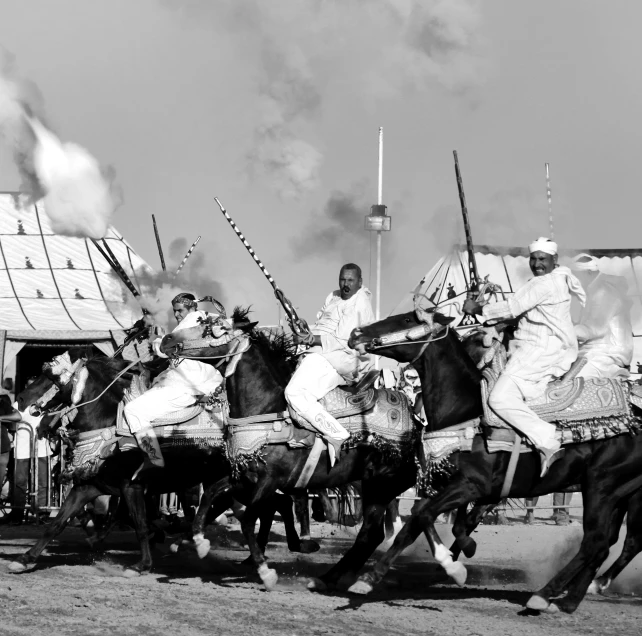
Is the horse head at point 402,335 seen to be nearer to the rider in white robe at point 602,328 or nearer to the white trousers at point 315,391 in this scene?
the white trousers at point 315,391

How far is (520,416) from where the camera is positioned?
9.97 m

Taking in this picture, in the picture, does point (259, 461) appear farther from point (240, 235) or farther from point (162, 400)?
point (240, 235)

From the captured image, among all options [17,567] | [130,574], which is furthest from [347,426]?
[17,567]

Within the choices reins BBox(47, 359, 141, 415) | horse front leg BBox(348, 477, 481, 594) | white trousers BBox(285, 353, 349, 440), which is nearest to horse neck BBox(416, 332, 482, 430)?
horse front leg BBox(348, 477, 481, 594)

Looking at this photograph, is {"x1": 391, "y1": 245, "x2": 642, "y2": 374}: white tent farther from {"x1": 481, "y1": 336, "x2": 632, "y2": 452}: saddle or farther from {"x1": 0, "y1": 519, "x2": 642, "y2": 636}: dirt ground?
{"x1": 481, "y1": 336, "x2": 632, "y2": 452}: saddle

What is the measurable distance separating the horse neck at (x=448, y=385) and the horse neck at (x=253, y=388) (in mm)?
1707

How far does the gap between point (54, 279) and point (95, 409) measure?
11.1 metres

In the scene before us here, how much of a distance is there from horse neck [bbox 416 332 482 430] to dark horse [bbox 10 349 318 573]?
3046 millimetres

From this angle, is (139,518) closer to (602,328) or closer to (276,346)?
(276,346)

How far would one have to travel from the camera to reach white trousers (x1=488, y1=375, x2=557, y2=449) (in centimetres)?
995

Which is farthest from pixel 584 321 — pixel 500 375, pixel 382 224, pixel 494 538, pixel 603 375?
pixel 382 224

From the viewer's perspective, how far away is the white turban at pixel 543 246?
420 inches

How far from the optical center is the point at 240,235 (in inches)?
660

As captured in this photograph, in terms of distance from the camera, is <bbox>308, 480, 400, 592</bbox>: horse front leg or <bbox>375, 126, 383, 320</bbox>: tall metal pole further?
<bbox>375, 126, 383, 320</bbox>: tall metal pole
